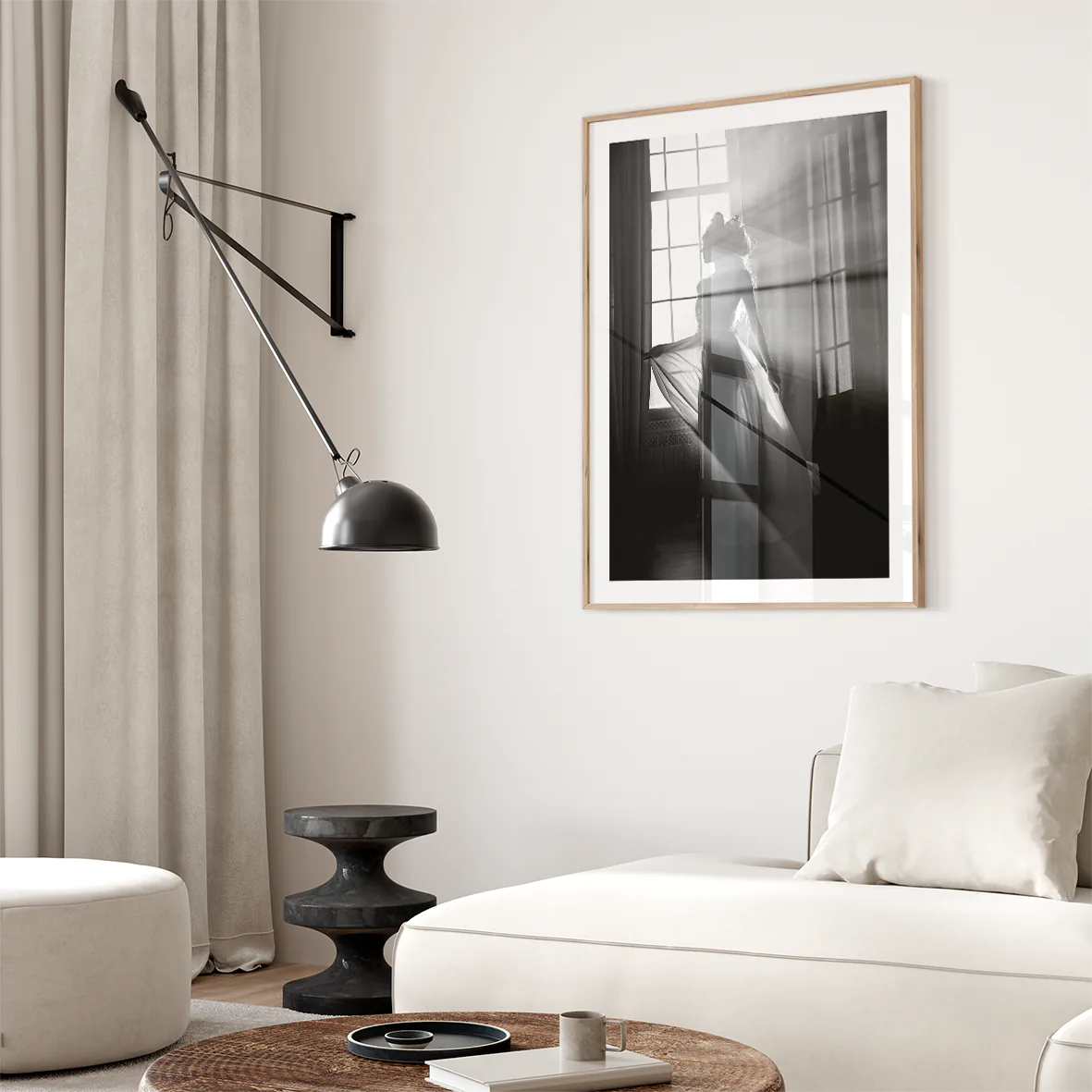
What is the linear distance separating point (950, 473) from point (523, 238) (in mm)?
1272

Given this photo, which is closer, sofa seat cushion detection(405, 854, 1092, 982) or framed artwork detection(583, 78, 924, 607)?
sofa seat cushion detection(405, 854, 1092, 982)

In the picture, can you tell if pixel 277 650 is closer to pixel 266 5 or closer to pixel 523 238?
pixel 523 238

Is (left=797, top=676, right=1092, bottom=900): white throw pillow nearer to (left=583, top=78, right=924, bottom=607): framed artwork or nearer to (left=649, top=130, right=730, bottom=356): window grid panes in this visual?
(left=583, top=78, right=924, bottom=607): framed artwork

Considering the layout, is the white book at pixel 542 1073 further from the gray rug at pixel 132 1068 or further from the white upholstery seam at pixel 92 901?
the white upholstery seam at pixel 92 901

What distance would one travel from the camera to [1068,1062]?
5.17 feet

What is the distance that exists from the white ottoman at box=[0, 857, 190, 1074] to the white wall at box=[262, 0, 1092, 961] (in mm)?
1099

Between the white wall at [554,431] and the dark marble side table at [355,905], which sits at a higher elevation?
the white wall at [554,431]

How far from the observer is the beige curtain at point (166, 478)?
3.59 metres

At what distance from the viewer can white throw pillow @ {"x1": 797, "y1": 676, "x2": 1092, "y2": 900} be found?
2.52 metres

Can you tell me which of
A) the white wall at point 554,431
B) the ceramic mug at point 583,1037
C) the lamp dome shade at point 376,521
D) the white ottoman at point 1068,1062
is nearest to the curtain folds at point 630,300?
the white wall at point 554,431

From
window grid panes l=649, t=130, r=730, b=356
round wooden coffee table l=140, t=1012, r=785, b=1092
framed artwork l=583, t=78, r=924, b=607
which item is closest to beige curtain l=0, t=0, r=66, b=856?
framed artwork l=583, t=78, r=924, b=607

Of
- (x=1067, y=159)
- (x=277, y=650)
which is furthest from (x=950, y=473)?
(x=277, y=650)

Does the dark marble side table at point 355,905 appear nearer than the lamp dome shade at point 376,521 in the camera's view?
No

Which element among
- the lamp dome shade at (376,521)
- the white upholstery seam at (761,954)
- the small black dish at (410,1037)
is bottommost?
the white upholstery seam at (761,954)
